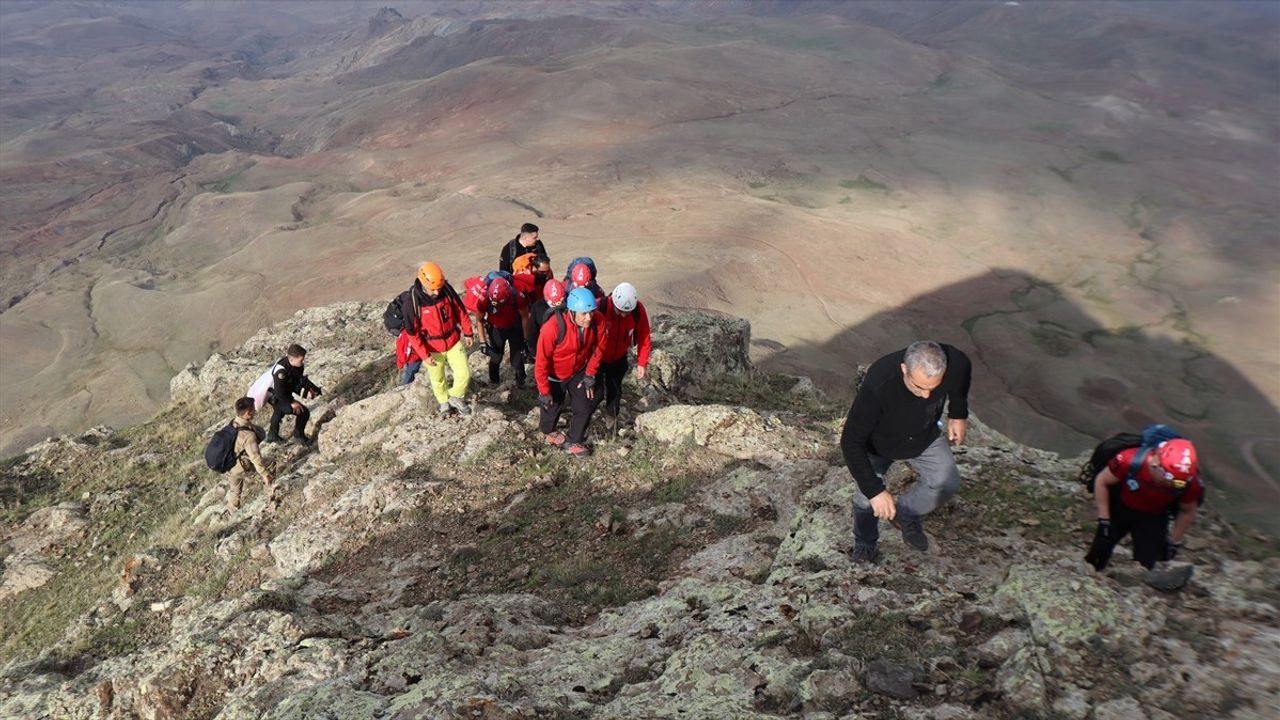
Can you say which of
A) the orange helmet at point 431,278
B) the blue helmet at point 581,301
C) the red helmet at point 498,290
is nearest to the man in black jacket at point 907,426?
the blue helmet at point 581,301

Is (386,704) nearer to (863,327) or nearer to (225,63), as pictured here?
(863,327)

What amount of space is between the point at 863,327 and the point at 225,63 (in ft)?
537

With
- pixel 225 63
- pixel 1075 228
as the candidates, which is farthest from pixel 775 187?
pixel 225 63

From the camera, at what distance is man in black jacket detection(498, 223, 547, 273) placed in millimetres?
11234

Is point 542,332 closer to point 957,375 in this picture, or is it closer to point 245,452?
point 957,375

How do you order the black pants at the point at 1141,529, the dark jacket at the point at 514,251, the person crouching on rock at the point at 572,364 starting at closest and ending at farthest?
the black pants at the point at 1141,529 < the person crouching on rock at the point at 572,364 < the dark jacket at the point at 514,251

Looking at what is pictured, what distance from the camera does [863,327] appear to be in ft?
101

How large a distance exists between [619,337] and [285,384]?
5.50 metres

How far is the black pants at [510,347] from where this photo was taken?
10.6 meters

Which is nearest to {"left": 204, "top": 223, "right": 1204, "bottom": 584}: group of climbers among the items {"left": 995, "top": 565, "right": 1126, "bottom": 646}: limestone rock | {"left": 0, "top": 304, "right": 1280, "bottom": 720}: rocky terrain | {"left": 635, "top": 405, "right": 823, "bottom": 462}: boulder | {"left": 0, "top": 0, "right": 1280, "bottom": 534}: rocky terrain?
{"left": 995, "top": 565, "right": 1126, "bottom": 646}: limestone rock

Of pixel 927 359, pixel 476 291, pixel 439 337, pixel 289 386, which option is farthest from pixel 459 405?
pixel 927 359

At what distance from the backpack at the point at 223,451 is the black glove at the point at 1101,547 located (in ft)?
33.5

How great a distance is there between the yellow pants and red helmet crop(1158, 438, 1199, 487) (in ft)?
25.6

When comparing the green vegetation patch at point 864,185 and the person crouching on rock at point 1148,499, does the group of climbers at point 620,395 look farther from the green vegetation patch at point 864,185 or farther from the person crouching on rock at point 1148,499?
the green vegetation patch at point 864,185
